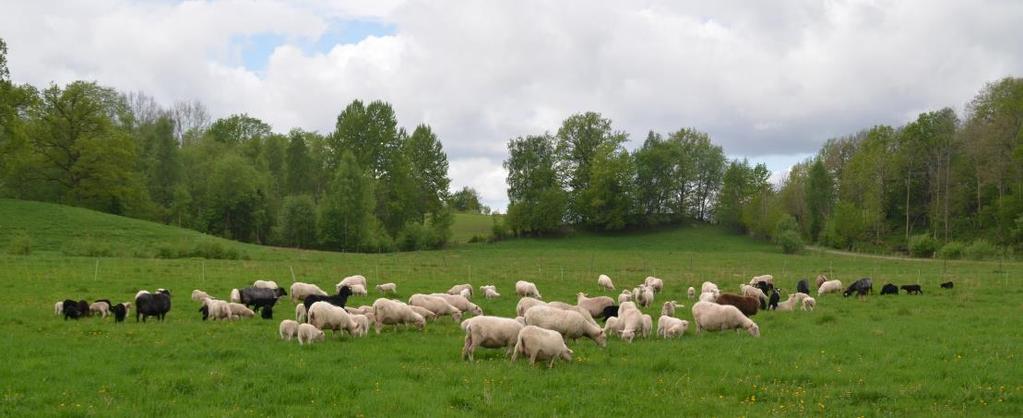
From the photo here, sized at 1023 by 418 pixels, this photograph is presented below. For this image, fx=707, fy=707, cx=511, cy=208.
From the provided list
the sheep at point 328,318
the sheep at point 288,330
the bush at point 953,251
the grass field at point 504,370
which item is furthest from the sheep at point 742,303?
the bush at point 953,251

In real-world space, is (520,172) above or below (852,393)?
above

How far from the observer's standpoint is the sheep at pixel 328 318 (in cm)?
1762

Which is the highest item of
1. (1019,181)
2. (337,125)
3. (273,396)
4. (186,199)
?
(337,125)

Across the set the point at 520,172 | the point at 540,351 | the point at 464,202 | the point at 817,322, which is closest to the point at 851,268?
the point at 817,322

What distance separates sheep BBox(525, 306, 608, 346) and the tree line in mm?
63960

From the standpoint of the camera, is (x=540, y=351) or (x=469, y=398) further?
(x=540, y=351)

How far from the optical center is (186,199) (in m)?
82.8

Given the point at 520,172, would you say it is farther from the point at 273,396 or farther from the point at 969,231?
the point at 273,396

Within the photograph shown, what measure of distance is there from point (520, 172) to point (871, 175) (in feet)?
153

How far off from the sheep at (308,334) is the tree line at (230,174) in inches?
2362

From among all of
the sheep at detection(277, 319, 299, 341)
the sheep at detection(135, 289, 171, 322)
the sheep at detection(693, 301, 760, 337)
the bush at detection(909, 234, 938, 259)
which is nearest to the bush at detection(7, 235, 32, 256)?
the sheep at detection(135, 289, 171, 322)

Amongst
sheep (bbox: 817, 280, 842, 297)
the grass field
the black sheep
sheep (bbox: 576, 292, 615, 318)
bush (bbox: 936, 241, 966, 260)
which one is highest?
bush (bbox: 936, 241, 966, 260)

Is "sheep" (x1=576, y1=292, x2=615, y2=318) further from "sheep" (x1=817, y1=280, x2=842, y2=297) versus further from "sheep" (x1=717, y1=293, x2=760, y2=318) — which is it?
"sheep" (x1=817, y1=280, x2=842, y2=297)

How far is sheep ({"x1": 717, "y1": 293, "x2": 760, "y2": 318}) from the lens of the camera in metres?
23.2
